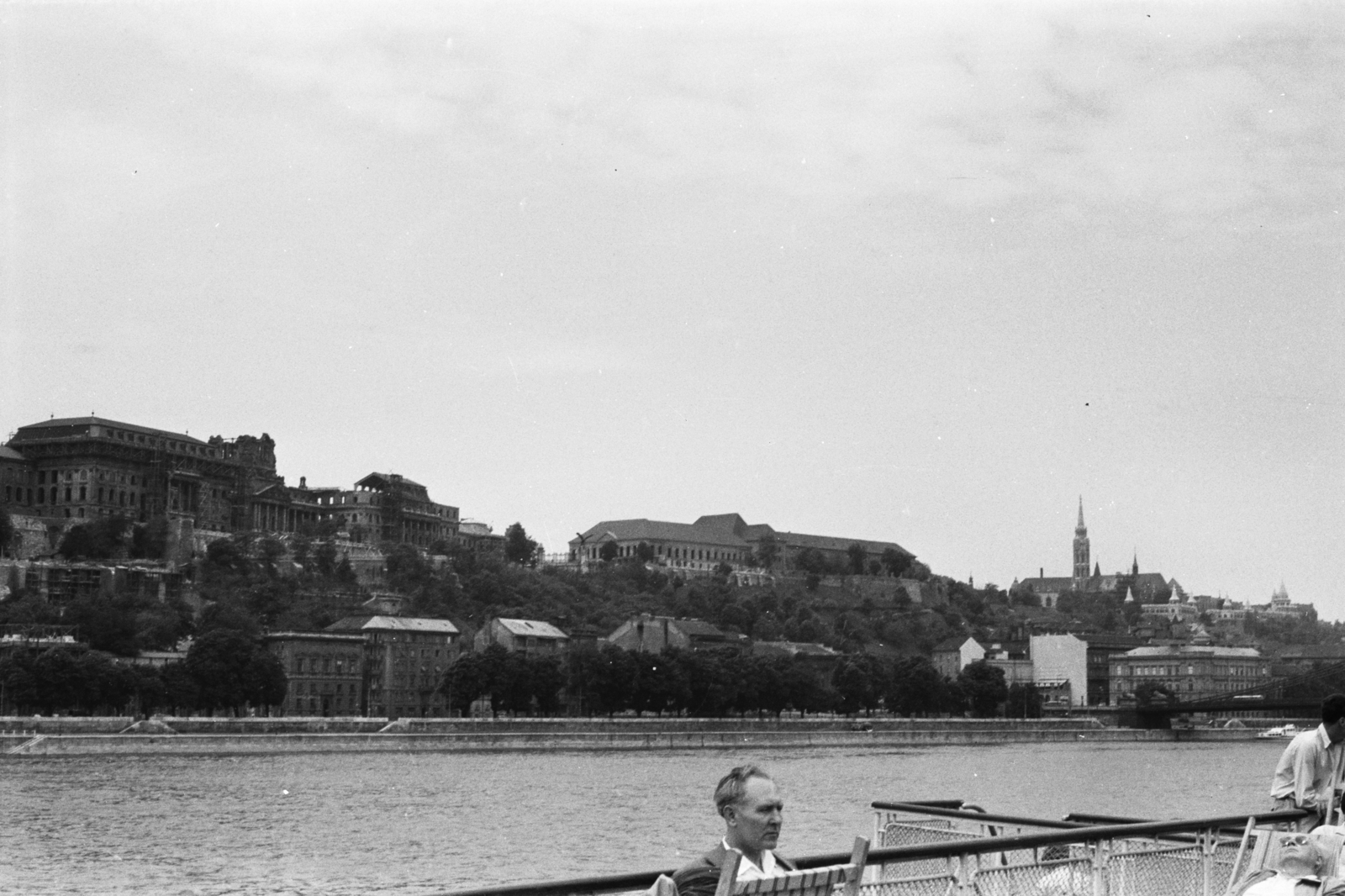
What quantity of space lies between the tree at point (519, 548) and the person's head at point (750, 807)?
11942cm

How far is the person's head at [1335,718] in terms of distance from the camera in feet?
22.9

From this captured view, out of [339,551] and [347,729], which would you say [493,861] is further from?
[339,551]

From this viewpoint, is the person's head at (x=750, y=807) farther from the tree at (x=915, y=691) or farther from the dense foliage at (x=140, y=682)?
the tree at (x=915, y=691)

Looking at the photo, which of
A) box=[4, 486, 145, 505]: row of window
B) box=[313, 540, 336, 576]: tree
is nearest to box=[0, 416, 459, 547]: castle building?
box=[4, 486, 145, 505]: row of window

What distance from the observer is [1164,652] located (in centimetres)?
11950

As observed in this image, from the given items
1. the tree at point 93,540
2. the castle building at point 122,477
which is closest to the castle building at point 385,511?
the castle building at point 122,477

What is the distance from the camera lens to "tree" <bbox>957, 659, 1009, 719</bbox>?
288 ft

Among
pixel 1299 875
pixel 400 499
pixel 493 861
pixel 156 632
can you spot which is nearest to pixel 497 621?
pixel 156 632

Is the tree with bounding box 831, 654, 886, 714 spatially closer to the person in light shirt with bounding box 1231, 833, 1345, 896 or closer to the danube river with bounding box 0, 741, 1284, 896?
the danube river with bounding box 0, 741, 1284, 896

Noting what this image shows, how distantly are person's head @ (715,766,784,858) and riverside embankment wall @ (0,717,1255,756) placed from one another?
53.6 metres

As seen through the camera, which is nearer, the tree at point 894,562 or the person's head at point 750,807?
the person's head at point 750,807

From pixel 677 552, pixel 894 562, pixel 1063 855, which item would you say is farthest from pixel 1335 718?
pixel 894 562

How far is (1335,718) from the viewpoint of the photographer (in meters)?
7.01

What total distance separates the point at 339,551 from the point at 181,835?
78103 mm
